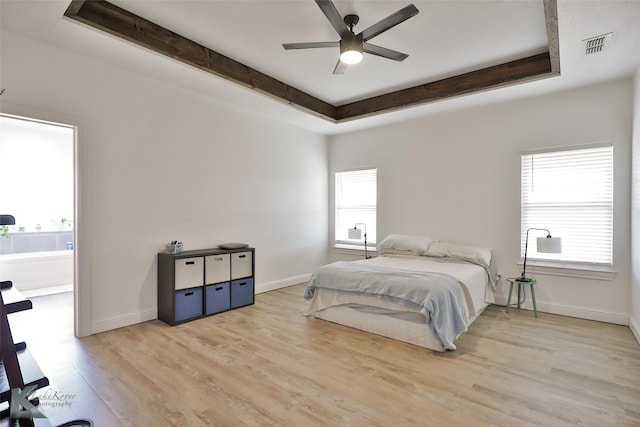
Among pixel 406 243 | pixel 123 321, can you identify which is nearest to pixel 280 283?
pixel 406 243

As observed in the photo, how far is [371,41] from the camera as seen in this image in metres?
3.28

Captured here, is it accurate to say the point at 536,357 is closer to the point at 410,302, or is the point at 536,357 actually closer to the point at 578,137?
the point at 410,302

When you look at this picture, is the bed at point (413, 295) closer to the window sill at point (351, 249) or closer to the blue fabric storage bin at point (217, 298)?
the blue fabric storage bin at point (217, 298)

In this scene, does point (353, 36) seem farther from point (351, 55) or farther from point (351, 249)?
point (351, 249)

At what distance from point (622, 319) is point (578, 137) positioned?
2.16 meters

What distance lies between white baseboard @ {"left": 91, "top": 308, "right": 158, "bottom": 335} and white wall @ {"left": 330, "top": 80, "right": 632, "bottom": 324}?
3.67 metres

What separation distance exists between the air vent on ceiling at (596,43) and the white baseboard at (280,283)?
4.74 metres

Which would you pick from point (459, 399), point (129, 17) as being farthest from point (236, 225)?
point (459, 399)

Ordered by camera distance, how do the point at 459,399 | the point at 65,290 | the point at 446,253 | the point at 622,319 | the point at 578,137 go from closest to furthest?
1. the point at 459,399
2. the point at 622,319
3. the point at 578,137
4. the point at 446,253
5. the point at 65,290

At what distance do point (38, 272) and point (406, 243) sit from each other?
5.76m

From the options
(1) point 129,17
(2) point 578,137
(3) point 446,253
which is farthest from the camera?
(3) point 446,253

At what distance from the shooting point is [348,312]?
361 centimetres

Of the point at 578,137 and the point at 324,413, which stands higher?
the point at 578,137

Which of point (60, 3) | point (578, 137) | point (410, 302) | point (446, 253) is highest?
point (60, 3)
